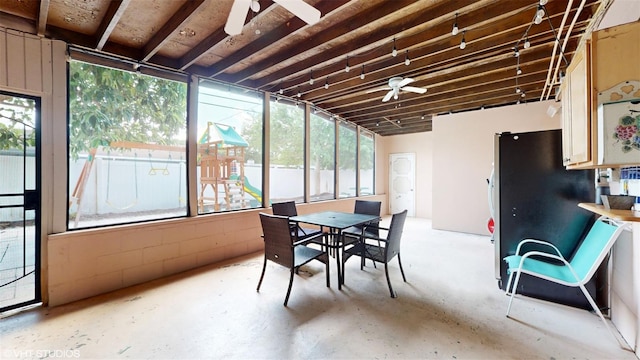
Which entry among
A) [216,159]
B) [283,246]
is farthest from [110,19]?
[283,246]

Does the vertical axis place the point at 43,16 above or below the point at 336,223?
above

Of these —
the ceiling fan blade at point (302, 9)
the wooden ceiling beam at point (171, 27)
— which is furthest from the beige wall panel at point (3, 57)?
the ceiling fan blade at point (302, 9)

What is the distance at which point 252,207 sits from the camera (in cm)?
427

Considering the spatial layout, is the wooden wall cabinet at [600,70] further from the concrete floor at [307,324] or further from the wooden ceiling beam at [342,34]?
the concrete floor at [307,324]

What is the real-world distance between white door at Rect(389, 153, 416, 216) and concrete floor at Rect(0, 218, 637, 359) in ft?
15.3

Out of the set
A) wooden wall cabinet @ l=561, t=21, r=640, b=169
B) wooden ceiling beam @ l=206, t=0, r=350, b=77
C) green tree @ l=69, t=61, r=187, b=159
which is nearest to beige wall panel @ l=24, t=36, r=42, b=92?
green tree @ l=69, t=61, r=187, b=159

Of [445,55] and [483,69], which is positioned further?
[483,69]

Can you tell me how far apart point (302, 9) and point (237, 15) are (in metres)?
0.48

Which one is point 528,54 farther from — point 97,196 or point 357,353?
point 97,196

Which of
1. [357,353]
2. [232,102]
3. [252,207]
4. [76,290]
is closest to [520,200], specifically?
[357,353]

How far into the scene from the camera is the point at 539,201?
2.68m

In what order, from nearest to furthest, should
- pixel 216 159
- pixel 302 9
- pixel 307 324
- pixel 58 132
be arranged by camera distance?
1. pixel 302 9
2. pixel 307 324
3. pixel 58 132
4. pixel 216 159

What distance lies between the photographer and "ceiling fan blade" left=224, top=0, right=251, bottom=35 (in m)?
1.75

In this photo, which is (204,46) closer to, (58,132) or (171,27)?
(171,27)
